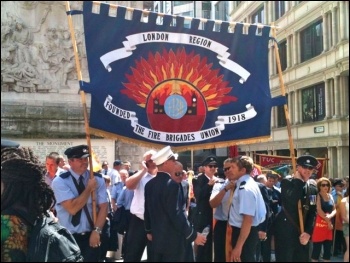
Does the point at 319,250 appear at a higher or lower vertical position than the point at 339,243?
higher

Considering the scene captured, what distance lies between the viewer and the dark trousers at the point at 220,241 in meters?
5.41

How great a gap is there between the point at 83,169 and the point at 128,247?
4.64 ft

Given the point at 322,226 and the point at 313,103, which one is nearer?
the point at 322,226

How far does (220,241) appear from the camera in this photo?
5.46 m

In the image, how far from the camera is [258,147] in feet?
→ 99.0

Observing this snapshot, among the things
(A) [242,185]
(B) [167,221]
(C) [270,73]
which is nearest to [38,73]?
(A) [242,185]

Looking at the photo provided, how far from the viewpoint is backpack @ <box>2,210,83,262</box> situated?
2486 mm

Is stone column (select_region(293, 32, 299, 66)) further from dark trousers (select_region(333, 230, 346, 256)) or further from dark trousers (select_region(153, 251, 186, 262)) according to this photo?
dark trousers (select_region(153, 251, 186, 262))

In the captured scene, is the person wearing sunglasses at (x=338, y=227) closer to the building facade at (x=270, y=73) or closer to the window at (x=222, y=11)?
the building facade at (x=270, y=73)

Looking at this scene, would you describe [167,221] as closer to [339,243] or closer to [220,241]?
[220,241]

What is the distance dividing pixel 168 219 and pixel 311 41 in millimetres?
23232

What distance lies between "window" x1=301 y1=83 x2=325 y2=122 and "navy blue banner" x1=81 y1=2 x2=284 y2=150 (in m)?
19.7

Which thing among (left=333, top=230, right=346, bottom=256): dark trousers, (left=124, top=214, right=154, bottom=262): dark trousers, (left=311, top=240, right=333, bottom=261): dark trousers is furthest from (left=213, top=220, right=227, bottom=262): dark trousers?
(left=333, top=230, right=346, bottom=256): dark trousers

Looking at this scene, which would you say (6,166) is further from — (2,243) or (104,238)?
→ (104,238)
